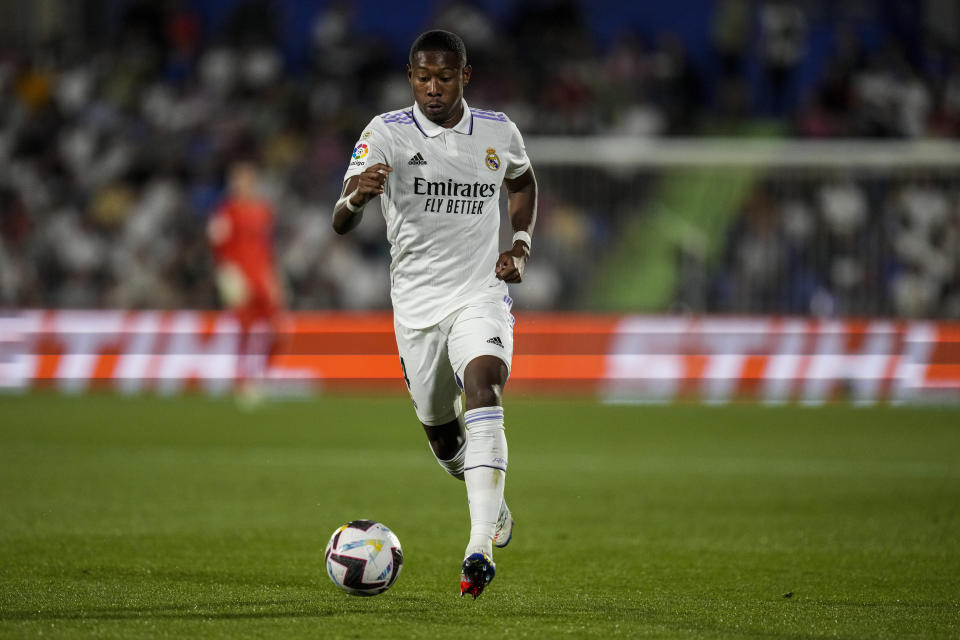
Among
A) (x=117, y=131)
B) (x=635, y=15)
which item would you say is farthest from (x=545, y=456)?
(x=635, y=15)

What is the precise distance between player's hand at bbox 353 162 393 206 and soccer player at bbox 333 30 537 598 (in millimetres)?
116

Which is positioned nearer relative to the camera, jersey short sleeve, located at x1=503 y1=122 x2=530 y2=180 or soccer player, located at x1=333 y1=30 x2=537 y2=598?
soccer player, located at x1=333 y1=30 x2=537 y2=598

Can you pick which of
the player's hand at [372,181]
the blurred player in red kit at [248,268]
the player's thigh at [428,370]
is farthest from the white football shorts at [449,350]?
the blurred player in red kit at [248,268]

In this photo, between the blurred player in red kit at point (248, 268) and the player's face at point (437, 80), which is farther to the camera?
the blurred player in red kit at point (248, 268)

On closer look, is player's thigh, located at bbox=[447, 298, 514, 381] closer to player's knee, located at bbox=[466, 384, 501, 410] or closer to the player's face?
player's knee, located at bbox=[466, 384, 501, 410]

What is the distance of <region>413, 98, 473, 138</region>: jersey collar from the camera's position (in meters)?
6.57

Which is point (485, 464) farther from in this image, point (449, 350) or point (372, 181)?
point (372, 181)

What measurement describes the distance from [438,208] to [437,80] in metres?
0.58

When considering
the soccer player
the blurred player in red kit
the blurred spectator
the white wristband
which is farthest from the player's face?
the blurred spectator

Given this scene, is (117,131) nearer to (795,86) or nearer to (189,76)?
(189,76)

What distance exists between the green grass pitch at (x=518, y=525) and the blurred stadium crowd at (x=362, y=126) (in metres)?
3.12

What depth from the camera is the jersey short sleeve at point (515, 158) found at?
6.82 metres

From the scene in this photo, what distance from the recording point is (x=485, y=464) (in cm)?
609

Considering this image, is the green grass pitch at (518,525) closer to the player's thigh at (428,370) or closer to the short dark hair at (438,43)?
the player's thigh at (428,370)
